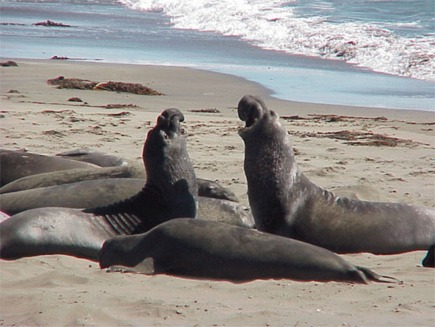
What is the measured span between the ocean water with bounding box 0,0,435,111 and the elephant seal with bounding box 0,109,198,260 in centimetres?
781

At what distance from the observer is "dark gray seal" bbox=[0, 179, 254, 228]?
6219mm

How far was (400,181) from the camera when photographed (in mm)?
8109

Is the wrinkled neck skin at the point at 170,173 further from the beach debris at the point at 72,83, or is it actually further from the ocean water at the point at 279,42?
the beach debris at the point at 72,83

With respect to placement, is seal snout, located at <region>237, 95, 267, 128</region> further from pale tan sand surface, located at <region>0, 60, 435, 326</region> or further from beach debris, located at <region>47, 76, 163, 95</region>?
beach debris, located at <region>47, 76, 163, 95</region>

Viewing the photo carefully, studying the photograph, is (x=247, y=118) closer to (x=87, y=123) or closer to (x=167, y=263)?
(x=167, y=263)

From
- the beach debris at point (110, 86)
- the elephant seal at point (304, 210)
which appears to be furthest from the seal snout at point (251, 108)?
the beach debris at point (110, 86)

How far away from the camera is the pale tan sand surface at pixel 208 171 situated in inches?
155

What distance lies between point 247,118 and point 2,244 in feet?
5.81

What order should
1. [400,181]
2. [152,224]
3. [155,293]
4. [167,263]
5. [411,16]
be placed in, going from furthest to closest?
[411,16] → [400,181] → [152,224] → [167,263] → [155,293]

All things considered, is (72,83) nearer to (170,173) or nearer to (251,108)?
(170,173)

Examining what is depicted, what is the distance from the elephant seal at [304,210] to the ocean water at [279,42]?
298 inches

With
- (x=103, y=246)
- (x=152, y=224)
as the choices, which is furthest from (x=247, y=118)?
(x=103, y=246)

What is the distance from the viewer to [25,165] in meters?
7.48

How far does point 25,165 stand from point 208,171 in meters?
1.71
